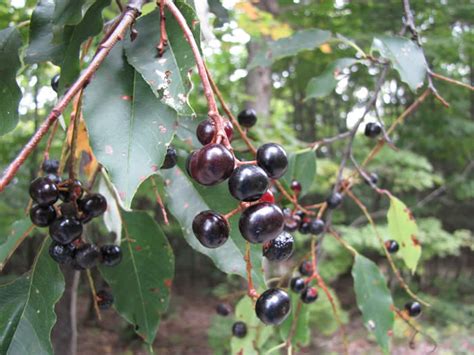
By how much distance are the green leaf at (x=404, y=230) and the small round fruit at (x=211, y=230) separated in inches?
34.3

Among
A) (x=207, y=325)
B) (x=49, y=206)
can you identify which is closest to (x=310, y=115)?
(x=207, y=325)

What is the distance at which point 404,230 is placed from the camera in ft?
3.97

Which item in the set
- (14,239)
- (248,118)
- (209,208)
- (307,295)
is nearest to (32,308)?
(14,239)

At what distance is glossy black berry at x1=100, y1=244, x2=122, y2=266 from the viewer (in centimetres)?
81

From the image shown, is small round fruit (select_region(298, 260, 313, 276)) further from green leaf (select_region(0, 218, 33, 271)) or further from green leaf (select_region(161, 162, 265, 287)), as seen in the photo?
green leaf (select_region(0, 218, 33, 271))

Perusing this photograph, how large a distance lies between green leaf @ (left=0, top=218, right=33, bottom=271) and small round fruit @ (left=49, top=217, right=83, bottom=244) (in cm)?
15

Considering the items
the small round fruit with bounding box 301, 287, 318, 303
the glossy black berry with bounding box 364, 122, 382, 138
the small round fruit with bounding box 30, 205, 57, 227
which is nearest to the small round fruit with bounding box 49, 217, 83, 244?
the small round fruit with bounding box 30, 205, 57, 227

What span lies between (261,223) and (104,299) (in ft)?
1.92

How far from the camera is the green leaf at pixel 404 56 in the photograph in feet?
3.06

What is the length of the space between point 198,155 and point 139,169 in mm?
100

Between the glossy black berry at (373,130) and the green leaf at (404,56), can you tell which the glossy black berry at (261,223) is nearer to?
the green leaf at (404,56)

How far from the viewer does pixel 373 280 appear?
120cm

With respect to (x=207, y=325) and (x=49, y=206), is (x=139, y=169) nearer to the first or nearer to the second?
(x=49, y=206)

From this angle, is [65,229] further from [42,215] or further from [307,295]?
[307,295]
